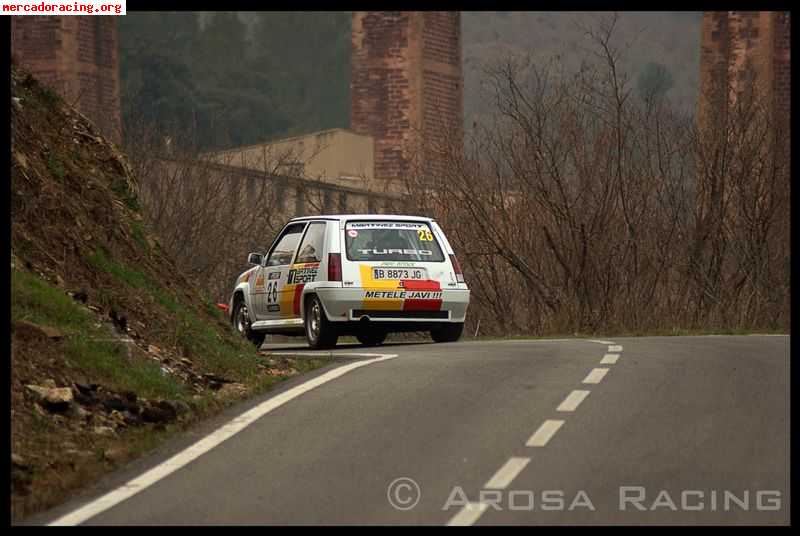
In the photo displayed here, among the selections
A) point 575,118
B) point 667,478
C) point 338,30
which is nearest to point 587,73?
point 575,118

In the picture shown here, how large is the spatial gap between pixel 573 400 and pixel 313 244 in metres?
9.20

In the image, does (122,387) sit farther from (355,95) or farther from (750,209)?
(355,95)

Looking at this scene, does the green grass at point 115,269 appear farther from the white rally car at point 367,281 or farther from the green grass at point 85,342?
the white rally car at point 367,281

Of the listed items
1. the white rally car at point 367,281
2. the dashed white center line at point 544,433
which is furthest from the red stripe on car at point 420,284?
the dashed white center line at point 544,433

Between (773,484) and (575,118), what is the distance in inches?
874

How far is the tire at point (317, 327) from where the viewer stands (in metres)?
21.8

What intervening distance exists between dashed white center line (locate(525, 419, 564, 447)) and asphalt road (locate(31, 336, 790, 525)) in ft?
0.06

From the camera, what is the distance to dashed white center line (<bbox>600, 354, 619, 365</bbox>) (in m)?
16.6

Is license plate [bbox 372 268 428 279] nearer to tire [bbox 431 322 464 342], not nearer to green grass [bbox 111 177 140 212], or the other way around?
tire [bbox 431 322 464 342]

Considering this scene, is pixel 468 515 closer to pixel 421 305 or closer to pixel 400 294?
pixel 400 294

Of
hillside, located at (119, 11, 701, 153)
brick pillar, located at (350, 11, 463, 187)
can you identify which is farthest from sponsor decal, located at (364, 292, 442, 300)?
hillside, located at (119, 11, 701, 153)

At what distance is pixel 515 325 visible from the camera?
3070cm

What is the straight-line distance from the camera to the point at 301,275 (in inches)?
888

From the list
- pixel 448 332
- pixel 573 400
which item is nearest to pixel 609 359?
pixel 573 400
